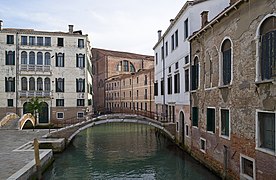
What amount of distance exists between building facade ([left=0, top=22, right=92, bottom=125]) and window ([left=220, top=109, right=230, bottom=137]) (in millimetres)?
18194

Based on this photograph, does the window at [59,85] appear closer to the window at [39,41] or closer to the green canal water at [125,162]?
the window at [39,41]

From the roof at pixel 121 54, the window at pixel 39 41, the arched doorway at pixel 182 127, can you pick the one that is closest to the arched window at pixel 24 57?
the window at pixel 39 41

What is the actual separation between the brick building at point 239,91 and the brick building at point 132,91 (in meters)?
19.1

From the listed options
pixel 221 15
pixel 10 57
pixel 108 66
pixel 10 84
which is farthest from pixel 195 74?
pixel 108 66

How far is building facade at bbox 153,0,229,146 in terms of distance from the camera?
13.8m

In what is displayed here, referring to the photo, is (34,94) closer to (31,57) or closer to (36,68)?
(36,68)

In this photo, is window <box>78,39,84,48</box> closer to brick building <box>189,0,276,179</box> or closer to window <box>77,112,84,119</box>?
window <box>77,112,84,119</box>

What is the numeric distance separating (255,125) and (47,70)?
2135 centimetres

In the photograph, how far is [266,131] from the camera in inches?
281

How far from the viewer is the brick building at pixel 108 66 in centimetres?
4431

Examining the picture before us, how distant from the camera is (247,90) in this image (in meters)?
7.86

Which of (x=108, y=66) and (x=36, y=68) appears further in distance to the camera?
(x=108, y=66)

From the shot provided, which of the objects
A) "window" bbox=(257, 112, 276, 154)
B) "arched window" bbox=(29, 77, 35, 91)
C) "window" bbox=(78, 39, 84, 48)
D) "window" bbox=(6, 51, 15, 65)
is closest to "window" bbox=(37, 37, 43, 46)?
"window" bbox=(6, 51, 15, 65)

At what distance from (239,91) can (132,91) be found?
28.5m
